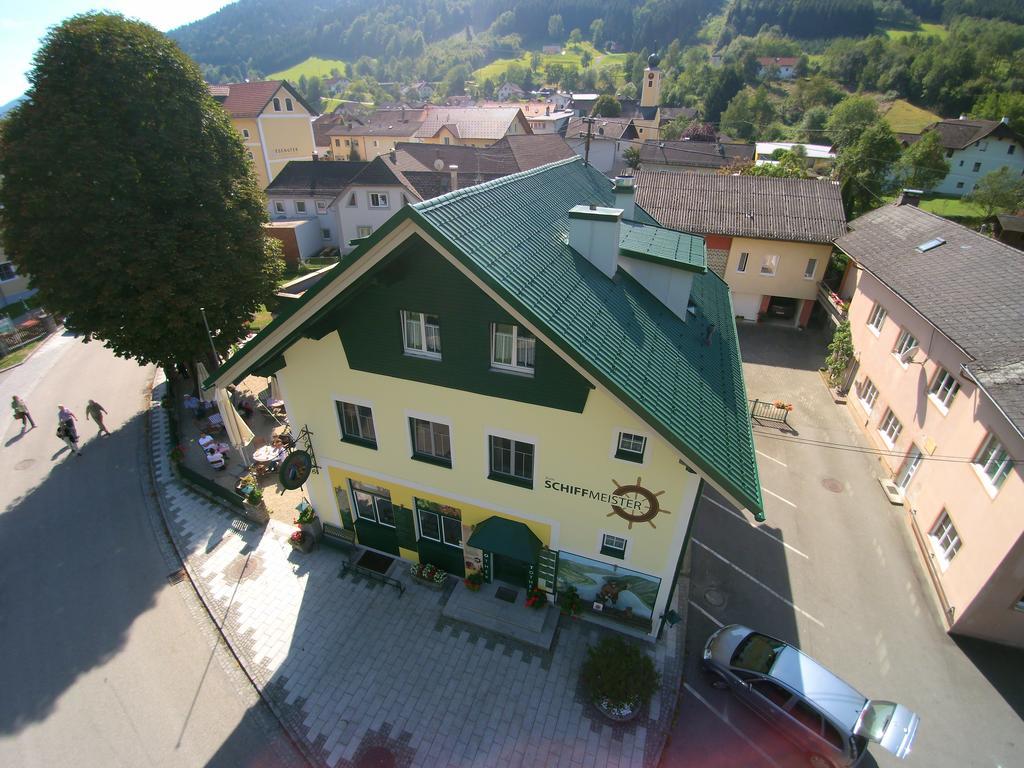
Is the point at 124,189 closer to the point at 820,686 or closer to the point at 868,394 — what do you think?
the point at 820,686

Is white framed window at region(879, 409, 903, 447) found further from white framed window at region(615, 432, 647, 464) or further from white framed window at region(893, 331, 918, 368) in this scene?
white framed window at region(615, 432, 647, 464)

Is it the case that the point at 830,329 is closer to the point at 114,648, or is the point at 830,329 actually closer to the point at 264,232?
the point at 264,232

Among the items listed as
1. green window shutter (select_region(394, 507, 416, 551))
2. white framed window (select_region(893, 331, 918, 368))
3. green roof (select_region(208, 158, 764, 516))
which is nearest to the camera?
green roof (select_region(208, 158, 764, 516))

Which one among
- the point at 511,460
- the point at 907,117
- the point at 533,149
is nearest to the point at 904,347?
the point at 511,460

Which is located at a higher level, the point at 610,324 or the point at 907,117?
the point at 610,324

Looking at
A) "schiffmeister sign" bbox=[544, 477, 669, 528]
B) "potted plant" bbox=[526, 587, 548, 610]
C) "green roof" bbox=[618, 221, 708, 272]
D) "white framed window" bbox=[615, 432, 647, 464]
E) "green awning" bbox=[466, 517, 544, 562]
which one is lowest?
"potted plant" bbox=[526, 587, 548, 610]

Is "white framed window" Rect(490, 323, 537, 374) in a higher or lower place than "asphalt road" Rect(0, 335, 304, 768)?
higher

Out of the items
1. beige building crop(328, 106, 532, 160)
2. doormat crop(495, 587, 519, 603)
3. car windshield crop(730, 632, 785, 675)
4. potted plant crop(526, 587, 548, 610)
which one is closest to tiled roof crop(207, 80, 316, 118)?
beige building crop(328, 106, 532, 160)

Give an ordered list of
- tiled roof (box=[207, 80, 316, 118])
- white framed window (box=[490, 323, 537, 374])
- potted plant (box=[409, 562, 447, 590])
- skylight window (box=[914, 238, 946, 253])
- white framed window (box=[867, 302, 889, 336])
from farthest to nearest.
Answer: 1. tiled roof (box=[207, 80, 316, 118])
2. white framed window (box=[867, 302, 889, 336])
3. skylight window (box=[914, 238, 946, 253])
4. potted plant (box=[409, 562, 447, 590])
5. white framed window (box=[490, 323, 537, 374])
